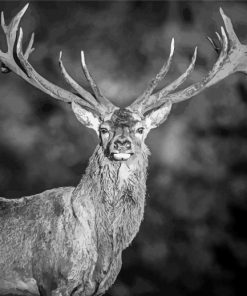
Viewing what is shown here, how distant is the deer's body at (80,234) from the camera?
4.63 meters

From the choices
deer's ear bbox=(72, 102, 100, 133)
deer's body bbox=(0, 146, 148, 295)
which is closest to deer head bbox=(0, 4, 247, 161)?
deer's ear bbox=(72, 102, 100, 133)

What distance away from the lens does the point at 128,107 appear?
201 inches

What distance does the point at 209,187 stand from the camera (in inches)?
328

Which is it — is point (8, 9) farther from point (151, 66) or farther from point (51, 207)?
point (51, 207)

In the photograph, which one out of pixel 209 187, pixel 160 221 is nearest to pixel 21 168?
pixel 160 221

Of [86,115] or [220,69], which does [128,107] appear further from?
[220,69]

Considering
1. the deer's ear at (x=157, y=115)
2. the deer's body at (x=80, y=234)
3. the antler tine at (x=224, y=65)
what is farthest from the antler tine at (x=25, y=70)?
the antler tine at (x=224, y=65)

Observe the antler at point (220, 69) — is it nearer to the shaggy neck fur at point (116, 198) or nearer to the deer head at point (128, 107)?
the deer head at point (128, 107)

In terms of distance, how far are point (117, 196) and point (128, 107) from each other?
38.0 inches

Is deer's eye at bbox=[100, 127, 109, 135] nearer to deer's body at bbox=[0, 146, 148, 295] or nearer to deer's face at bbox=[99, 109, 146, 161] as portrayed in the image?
deer's face at bbox=[99, 109, 146, 161]

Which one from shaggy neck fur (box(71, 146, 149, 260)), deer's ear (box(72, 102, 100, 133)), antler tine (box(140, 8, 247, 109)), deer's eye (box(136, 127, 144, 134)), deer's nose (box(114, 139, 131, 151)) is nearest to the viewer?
deer's nose (box(114, 139, 131, 151))

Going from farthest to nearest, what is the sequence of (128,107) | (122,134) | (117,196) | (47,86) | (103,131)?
1. (47,86)
2. (128,107)
3. (103,131)
4. (117,196)
5. (122,134)

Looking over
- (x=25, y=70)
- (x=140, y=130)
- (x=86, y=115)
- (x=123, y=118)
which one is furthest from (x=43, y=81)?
(x=140, y=130)

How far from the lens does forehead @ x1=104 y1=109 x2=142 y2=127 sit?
476cm
